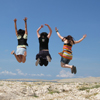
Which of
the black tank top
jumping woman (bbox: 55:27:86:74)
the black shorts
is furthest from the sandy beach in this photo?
the black tank top

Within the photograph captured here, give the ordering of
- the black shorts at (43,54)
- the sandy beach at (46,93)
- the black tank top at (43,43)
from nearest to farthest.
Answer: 1. the sandy beach at (46,93)
2. the black shorts at (43,54)
3. the black tank top at (43,43)

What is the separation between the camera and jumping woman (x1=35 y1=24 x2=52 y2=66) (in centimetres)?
1083

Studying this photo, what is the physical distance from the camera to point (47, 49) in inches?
436

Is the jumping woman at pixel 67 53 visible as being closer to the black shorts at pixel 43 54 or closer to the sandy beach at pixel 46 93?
the black shorts at pixel 43 54

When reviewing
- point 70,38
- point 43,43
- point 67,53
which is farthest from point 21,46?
point 70,38

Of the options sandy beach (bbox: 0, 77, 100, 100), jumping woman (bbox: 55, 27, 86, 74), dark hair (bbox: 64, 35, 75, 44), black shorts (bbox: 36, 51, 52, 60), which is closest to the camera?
sandy beach (bbox: 0, 77, 100, 100)

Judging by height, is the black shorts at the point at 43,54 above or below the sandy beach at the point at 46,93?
above

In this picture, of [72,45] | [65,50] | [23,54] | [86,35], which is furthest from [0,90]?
[86,35]

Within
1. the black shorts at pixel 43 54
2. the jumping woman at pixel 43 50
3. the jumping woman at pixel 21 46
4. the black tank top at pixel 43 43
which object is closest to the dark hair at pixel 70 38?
the jumping woman at pixel 43 50

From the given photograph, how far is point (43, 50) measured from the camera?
10977 millimetres

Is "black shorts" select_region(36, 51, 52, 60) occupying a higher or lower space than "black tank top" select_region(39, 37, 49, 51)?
lower

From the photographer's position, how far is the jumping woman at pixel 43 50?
10.8 meters

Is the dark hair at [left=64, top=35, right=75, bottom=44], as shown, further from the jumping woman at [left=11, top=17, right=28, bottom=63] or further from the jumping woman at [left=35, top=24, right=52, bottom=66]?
the jumping woman at [left=11, top=17, right=28, bottom=63]

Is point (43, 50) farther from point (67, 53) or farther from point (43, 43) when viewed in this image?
point (67, 53)
